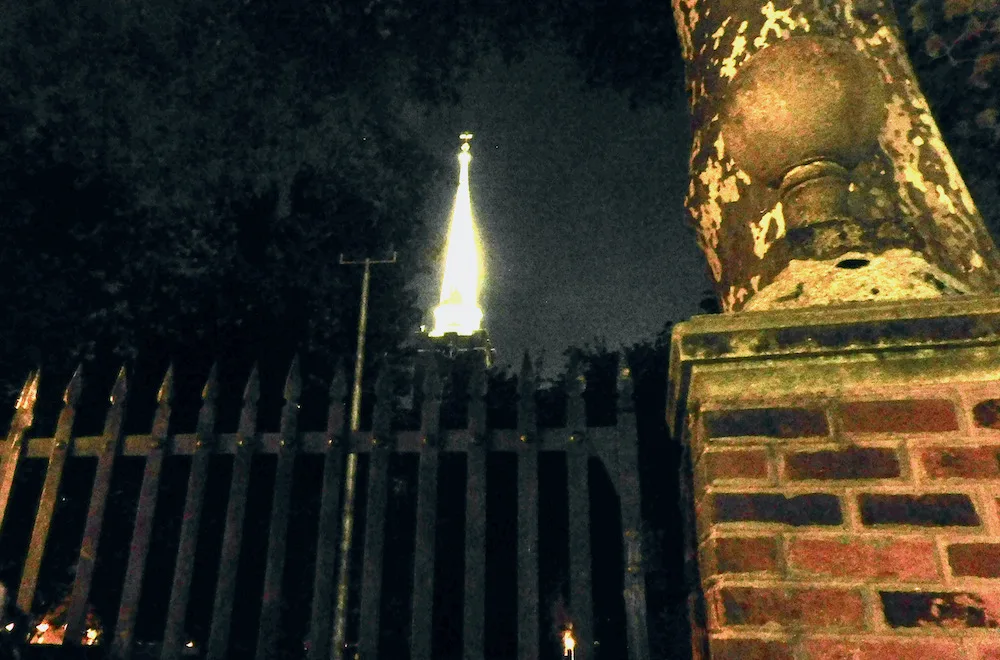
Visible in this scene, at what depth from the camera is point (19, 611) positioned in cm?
291

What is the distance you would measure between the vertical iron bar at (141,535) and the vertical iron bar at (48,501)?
1.22ft

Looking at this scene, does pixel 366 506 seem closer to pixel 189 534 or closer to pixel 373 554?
pixel 373 554

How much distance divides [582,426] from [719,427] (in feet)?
3.94

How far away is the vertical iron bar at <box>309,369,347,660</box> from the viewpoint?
2.72 metres

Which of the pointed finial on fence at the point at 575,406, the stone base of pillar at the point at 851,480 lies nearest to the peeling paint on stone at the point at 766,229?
the stone base of pillar at the point at 851,480

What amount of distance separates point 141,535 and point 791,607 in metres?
2.71

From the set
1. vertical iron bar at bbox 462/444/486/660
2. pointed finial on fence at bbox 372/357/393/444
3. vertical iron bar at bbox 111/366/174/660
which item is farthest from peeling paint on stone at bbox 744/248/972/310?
vertical iron bar at bbox 111/366/174/660

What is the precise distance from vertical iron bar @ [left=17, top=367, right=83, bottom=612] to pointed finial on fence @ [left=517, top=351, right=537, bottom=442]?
6.36ft

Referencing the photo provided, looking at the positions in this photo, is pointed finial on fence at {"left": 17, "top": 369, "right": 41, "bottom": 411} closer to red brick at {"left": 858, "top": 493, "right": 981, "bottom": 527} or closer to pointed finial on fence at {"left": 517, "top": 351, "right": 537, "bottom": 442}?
pointed finial on fence at {"left": 517, "top": 351, "right": 537, "bottom": 442}

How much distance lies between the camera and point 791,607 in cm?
144

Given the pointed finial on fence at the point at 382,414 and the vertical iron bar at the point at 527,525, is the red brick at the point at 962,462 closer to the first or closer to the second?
the vertical iron bar at the point at 527,525

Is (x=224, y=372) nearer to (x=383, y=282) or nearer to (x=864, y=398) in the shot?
(x=383, y=282)

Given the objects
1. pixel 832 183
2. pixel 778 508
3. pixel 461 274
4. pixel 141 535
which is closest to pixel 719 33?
pixel 832 183

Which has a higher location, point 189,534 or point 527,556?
point 189,534
